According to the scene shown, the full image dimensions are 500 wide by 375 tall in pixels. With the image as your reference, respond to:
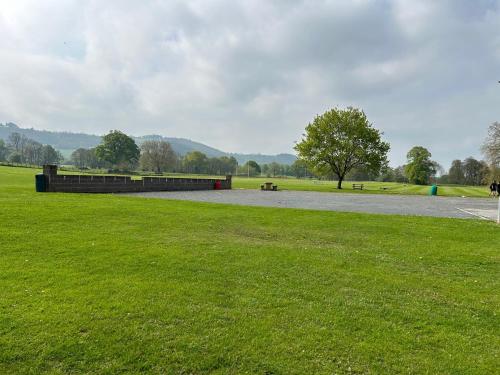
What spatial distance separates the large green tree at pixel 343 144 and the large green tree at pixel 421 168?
188ft

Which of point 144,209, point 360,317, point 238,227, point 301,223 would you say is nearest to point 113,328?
point 360,317

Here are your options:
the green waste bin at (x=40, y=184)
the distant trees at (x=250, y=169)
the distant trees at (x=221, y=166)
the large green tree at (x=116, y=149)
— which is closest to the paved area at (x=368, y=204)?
the green waste bin at (x=40, y=184)

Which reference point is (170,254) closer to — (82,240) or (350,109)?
(82,240)

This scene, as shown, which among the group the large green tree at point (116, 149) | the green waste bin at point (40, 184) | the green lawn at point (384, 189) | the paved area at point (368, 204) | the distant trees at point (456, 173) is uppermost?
the large green tree at point (116, 149)

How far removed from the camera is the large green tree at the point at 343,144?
154ft

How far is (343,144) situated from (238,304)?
44.5 meters

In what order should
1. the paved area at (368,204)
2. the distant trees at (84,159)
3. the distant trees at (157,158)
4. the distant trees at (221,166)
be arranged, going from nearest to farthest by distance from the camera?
the paved area at (368,204), the distant trees at (157,158), the distant trees at (221,166), the distant trees at (84,159)

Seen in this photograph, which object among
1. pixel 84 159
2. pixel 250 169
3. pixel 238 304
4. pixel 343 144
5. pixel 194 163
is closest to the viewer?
pixel 238 304

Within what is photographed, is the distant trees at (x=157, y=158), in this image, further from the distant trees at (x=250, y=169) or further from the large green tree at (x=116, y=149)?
the distant trees at (x=250, y=169)

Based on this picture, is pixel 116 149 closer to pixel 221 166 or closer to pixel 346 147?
pixel 221 166

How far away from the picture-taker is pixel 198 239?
920 centimetres

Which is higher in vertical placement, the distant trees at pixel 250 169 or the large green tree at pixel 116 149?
the large green tree at pixel 116 149

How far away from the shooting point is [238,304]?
4.85m

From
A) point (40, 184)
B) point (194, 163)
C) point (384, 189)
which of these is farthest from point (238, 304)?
point (194, 163)
